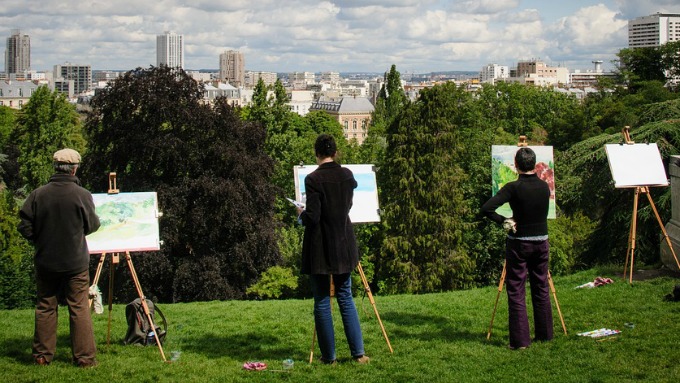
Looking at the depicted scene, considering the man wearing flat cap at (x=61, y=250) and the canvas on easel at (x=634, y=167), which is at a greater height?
the canvas on easel at (x=634, y=167)

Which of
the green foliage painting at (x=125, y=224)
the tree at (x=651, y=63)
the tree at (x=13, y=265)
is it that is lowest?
the tree at (x=13, y=265)

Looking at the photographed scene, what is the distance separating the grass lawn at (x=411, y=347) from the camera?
7.71 metres

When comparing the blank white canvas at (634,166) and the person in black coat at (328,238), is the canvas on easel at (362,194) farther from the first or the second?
the blank white canvas at (634,166)

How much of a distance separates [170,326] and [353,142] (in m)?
43.0

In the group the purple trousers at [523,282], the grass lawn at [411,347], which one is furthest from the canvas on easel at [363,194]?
the purple trousers at [523,282]

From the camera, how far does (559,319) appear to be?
401 inches

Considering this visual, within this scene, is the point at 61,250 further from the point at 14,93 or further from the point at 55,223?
the point at 14,93

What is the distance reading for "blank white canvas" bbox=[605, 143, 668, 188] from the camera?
40.3 feet

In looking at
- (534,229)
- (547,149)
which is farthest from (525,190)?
(547,149)

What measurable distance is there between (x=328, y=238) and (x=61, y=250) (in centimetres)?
276

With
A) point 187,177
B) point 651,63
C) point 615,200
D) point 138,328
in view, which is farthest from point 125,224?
point 651,63

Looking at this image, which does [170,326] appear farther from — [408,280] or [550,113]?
[550,113]

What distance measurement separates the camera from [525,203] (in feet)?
27.7

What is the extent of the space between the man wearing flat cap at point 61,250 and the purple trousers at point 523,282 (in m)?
4.59
